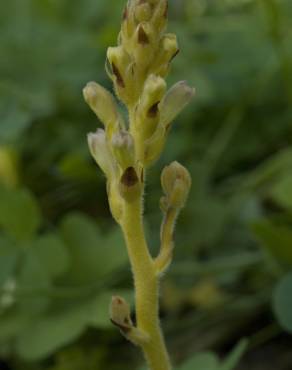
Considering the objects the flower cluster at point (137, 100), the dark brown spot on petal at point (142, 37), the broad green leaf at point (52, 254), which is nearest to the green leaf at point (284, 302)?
the broad green leaf at point (52, 254)

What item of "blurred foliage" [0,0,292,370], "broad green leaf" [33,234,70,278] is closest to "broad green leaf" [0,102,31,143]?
"blurred foliage" [0,0,292,370]

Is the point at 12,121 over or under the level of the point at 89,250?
over

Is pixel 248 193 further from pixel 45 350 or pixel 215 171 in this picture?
pixel 45 350

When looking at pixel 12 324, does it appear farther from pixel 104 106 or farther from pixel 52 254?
pixel 104 106

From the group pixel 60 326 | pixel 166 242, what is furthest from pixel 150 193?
pixel 166 242

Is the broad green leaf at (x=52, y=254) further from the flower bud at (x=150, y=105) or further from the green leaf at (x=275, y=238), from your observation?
the flower bud at (x=150, y=105)

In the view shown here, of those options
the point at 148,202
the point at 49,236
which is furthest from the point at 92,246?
the point at 148,202

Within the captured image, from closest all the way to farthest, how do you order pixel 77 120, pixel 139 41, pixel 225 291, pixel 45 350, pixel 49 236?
pixel 139 41 → pixel 45 350 → pixel 49 236 → pixel 225 291 → pixel 77 120
